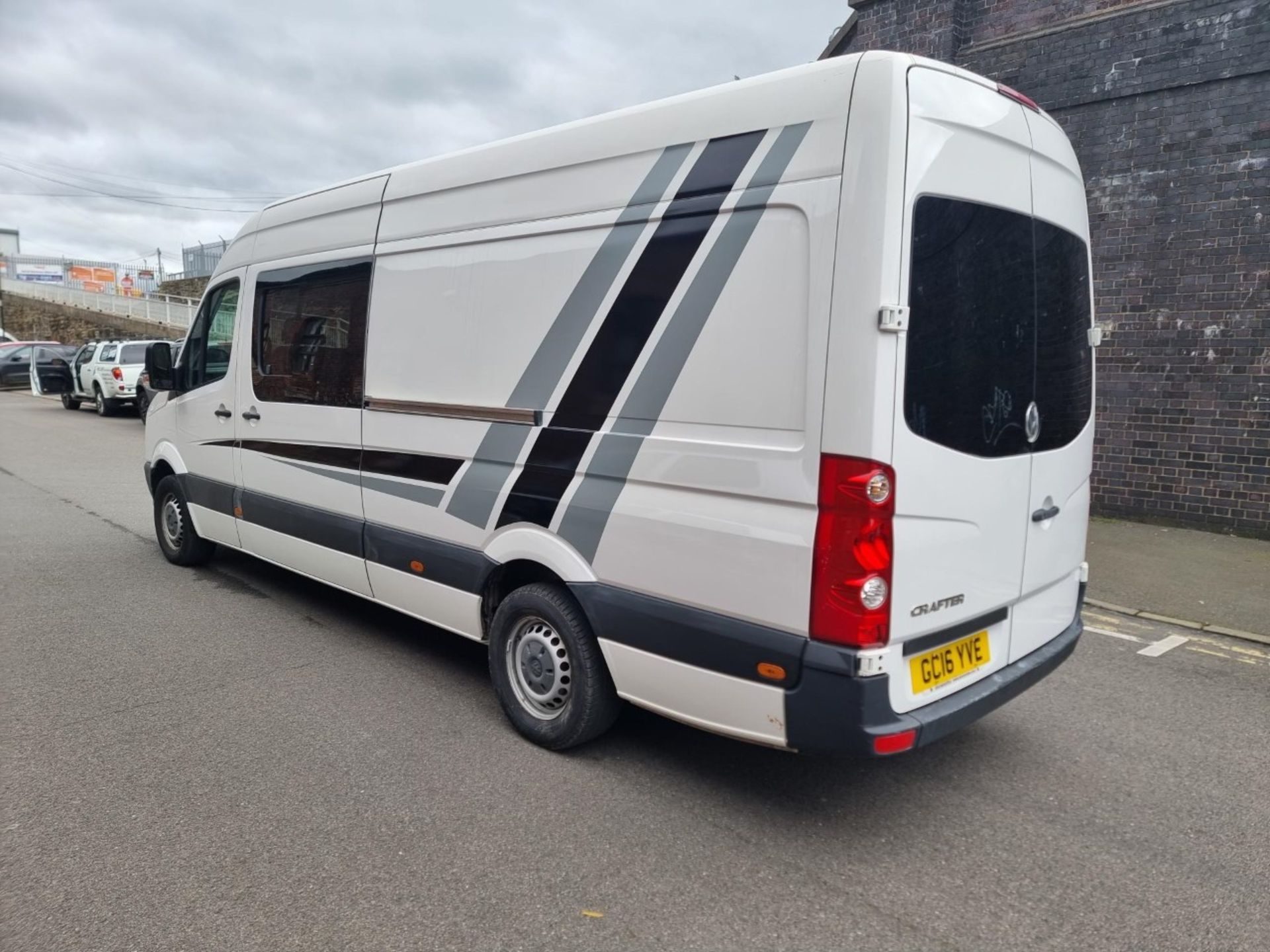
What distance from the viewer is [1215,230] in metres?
8.07

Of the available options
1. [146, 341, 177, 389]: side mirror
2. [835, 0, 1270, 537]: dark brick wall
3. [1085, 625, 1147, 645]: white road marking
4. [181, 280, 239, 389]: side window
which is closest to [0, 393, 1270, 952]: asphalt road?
[1085, 625, 1147, 645]: white road marking

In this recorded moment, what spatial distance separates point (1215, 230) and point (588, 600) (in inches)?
294

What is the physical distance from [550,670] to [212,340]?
3769 millimetres

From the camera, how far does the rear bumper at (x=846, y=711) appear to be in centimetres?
279

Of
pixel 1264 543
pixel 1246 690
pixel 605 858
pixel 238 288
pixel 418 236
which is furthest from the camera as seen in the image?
pixel 1264 543

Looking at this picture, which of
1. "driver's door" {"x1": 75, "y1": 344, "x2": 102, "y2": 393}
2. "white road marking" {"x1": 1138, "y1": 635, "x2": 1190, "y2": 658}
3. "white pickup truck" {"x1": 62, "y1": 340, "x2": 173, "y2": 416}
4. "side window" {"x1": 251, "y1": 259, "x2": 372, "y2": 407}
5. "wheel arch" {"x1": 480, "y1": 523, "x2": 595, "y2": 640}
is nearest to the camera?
"wheel arch" {"x1": 480, "y1": 523, "x2": 595, "y2": 640}

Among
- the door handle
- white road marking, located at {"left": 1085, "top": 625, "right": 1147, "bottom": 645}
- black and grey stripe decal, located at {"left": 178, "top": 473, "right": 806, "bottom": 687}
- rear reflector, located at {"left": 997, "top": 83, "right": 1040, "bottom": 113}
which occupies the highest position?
rear reflector, located at {"left": 997, "top": 83, "right": 1040, "bottom": 113}

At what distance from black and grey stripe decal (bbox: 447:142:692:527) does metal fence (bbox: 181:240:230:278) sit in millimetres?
34585

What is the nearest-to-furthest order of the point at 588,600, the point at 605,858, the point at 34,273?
the point at 605,858, the point at 588,600, the point at 34,273

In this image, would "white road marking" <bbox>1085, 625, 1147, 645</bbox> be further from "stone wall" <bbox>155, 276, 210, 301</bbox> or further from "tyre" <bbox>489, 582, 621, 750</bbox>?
"stone wall" <bbox>155, 276, 210, 301</bbox>

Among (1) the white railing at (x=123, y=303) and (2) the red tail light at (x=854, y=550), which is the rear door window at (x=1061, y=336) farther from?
(1) the white railing at (x=123, y=303)

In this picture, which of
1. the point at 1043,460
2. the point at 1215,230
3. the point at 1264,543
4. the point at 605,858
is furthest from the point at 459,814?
the point at 1215,230

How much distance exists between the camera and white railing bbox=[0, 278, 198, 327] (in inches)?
1215

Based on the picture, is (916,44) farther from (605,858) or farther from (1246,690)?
(605,858)
